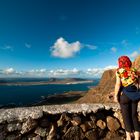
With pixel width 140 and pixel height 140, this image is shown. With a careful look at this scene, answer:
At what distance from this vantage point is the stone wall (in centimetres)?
481

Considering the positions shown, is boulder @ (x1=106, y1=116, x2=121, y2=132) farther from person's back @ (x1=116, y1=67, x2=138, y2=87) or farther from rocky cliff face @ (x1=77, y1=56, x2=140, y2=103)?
rocky cliff face @ (x1=77, y1=56, x2=140, y2=103)

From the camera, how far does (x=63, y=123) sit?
529cm

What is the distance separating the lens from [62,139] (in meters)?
5.28

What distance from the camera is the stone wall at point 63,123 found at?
4812mm

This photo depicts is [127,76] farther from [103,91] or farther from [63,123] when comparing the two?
[103,91]

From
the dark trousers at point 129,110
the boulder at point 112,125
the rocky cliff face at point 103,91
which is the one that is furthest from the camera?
the rocky cliff face at point 103,91

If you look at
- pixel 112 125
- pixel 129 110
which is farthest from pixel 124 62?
pixel 112 125

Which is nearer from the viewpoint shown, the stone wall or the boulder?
the stone wall

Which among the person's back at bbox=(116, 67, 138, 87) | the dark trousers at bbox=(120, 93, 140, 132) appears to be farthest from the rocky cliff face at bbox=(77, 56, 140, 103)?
the person's back at bbox=(116, 67, 138, 87)

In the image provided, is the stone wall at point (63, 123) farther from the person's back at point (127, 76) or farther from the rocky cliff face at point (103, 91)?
the rocky cliff face at point (103, 91)

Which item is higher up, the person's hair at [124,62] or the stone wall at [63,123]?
the person's hair at [124,62]

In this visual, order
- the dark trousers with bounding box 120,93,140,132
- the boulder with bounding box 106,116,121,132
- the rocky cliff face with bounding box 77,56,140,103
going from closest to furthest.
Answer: the dark trousers with bounding box 120,93,140,132 < the boulder with bounding box 106,116,121,132 < the rocky cliff face with bounding box 77,56,140,103

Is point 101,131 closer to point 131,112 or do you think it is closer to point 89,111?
point 89,111

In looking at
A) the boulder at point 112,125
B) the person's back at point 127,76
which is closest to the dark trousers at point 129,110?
the person's back at point 127,76
